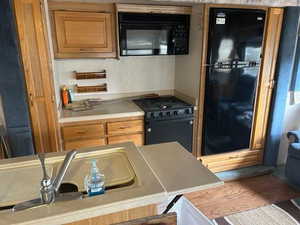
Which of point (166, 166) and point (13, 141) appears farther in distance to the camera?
point (13, 141)

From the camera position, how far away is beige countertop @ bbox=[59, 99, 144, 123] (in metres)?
2.35

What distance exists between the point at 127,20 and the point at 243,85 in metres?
1.50

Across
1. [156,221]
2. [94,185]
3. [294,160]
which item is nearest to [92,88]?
[94,185]

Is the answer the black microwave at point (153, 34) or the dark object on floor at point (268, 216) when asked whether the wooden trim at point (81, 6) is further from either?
the dark object on floor at point (268, 216)

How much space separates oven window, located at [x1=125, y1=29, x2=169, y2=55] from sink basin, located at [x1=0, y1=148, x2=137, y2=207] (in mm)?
1478

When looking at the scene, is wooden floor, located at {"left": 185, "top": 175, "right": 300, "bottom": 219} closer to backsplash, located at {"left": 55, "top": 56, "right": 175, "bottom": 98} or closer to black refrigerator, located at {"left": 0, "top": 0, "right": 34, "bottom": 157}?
backsplash, located at {"left": 55, "top": 56, "right": 175, "bottom": 98}

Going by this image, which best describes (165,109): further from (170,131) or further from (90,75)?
(90,75)

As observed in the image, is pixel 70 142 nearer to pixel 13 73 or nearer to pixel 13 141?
pixel 13 141

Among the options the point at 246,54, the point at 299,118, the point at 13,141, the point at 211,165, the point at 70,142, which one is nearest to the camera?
the point at 13,141

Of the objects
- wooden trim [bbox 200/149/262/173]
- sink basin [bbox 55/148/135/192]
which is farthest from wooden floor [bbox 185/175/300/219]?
sink basin [bbox 55/148/135/192]

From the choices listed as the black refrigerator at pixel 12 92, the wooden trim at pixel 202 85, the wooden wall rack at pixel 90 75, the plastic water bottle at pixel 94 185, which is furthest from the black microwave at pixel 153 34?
the plastic water bottle at pixel 94 185

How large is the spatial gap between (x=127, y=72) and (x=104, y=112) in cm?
73

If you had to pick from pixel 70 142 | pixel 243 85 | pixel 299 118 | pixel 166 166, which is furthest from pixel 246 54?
pixel 70 142

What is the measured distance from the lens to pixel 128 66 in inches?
116
